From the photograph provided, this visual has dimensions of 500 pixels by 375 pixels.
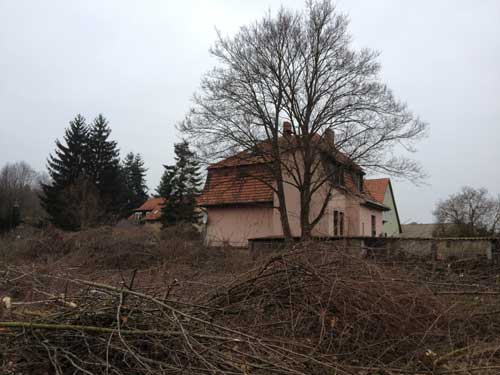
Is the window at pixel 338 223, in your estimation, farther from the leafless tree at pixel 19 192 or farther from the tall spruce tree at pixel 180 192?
the leafless tree at pixel 19 192

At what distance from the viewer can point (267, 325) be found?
15.9ft

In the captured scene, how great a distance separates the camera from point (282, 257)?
547 centimetres

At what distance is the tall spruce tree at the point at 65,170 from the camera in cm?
3198

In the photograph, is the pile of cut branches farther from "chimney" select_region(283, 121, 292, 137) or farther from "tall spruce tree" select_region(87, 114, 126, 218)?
"tall spruce tree" select_region(87, 114, 126, 218)

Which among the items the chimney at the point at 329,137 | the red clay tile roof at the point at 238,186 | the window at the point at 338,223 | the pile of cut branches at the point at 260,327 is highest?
the chimney at the point at 329,137

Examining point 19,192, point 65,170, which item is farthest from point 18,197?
point 65,170

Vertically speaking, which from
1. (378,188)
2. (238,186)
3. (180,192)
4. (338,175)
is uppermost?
(378,188)

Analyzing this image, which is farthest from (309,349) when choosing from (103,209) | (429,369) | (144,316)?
(103,209)

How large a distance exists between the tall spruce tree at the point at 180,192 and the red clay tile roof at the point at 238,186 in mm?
10248

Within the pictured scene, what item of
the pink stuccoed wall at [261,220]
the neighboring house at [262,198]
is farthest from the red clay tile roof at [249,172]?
the pink stuccoed wall at [261,220]

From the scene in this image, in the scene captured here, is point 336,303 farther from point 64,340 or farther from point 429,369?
point 64,340

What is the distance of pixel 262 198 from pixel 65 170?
19.5m

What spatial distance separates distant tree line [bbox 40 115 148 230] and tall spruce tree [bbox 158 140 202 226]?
13.0 ft

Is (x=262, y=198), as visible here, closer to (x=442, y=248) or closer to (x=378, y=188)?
(x=442, y=248)
